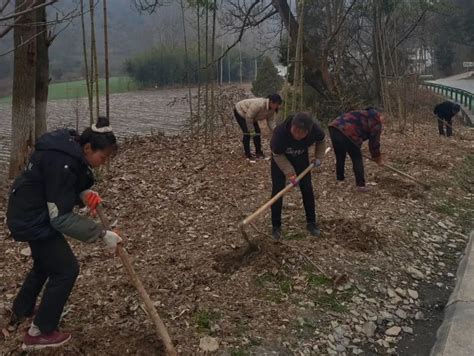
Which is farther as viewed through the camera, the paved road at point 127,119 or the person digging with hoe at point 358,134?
the paved road at point 127,119

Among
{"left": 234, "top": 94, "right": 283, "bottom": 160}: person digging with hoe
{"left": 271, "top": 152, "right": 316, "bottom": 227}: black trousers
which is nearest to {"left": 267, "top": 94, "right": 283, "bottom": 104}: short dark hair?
{"left": 234, "top": 94, "right": 283, "bottom": 160}: person digging with hoe

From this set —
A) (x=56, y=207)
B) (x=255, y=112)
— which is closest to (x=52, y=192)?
(x=56, y=207)

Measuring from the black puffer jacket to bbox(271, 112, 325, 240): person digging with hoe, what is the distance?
2055mm

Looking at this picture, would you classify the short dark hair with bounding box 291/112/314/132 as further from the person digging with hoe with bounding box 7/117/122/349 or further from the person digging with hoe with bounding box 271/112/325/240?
the person digging with hoe with bounding box 7/117/122/349

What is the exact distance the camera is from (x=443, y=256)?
17.2ft

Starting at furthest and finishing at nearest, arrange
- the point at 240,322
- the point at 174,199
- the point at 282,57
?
the point at 282,57 → the point at 174,199 → the point at 240,322

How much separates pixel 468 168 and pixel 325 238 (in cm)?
466

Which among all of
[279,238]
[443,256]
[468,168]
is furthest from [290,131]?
[468,168]

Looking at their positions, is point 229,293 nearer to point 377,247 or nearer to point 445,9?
point 377,247

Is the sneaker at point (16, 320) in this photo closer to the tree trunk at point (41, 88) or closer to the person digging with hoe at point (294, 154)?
the person digging with hoe at point (294, 154)

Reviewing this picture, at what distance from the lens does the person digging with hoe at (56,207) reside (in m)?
2.79

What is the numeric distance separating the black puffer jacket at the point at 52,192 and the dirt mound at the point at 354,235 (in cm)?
283

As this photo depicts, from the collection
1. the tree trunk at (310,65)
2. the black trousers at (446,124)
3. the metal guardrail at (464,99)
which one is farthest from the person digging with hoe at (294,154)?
the metal guardrail at (464,99)

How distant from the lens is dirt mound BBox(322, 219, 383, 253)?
4.93 m
